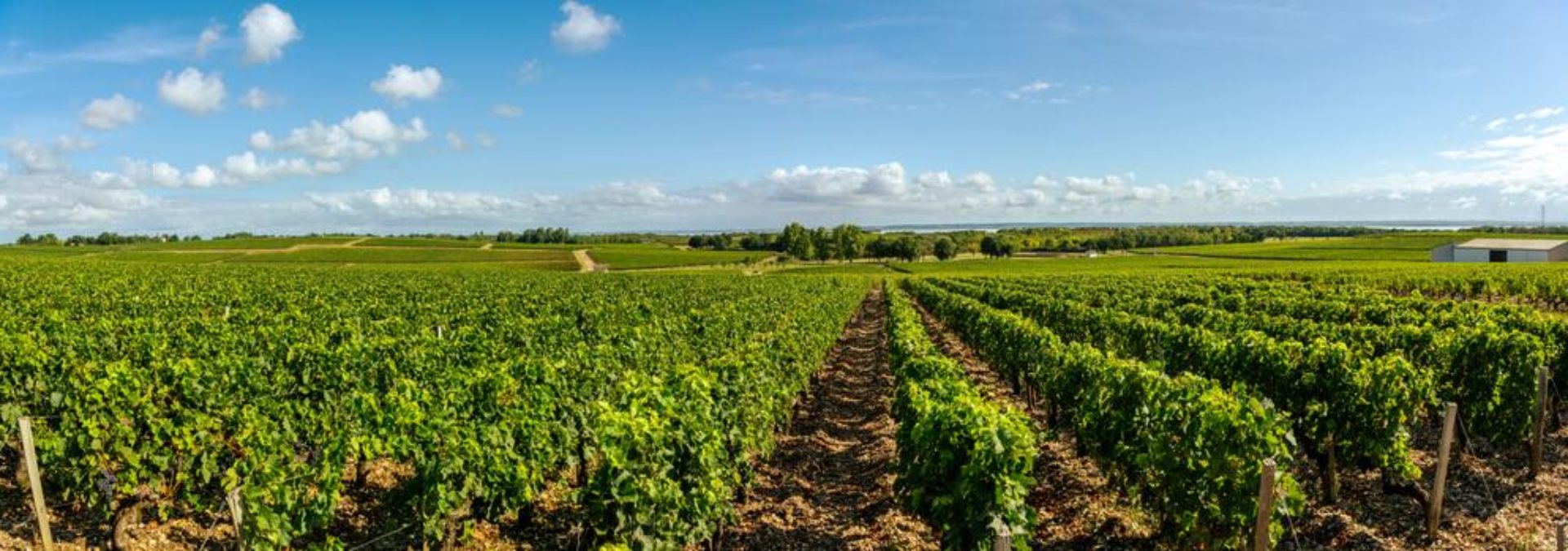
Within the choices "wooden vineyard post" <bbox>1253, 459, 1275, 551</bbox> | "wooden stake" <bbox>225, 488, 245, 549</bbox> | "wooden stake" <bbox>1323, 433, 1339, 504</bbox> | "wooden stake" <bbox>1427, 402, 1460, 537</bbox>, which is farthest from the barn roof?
"wooden stake" <bbox>225, 488, 245, 549</bbox>

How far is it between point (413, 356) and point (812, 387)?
9252 mm

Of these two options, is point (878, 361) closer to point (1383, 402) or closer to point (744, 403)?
point (744, 403)

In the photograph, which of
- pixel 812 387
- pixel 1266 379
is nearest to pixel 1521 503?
pixel 1266 379

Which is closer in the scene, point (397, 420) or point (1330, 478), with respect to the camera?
point (397, 420)

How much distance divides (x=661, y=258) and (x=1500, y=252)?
106 m

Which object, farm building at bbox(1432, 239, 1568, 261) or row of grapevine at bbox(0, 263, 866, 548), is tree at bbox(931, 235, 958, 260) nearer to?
farm building at bbox(1432, 239, 1568, 261)

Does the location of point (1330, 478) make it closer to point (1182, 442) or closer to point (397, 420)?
point (1182, 442)

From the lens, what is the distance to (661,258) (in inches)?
4274

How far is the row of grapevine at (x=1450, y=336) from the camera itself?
433 inches

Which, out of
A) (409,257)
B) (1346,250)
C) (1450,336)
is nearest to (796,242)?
(409,257)

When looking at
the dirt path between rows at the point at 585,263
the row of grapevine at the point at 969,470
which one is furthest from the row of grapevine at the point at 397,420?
the dirt path between rows at the point at 585,263

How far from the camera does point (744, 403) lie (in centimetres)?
1096

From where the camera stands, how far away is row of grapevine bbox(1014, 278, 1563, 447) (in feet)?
36.1

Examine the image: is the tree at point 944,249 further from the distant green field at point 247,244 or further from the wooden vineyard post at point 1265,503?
the wooden vineyard post at point 1265,503
